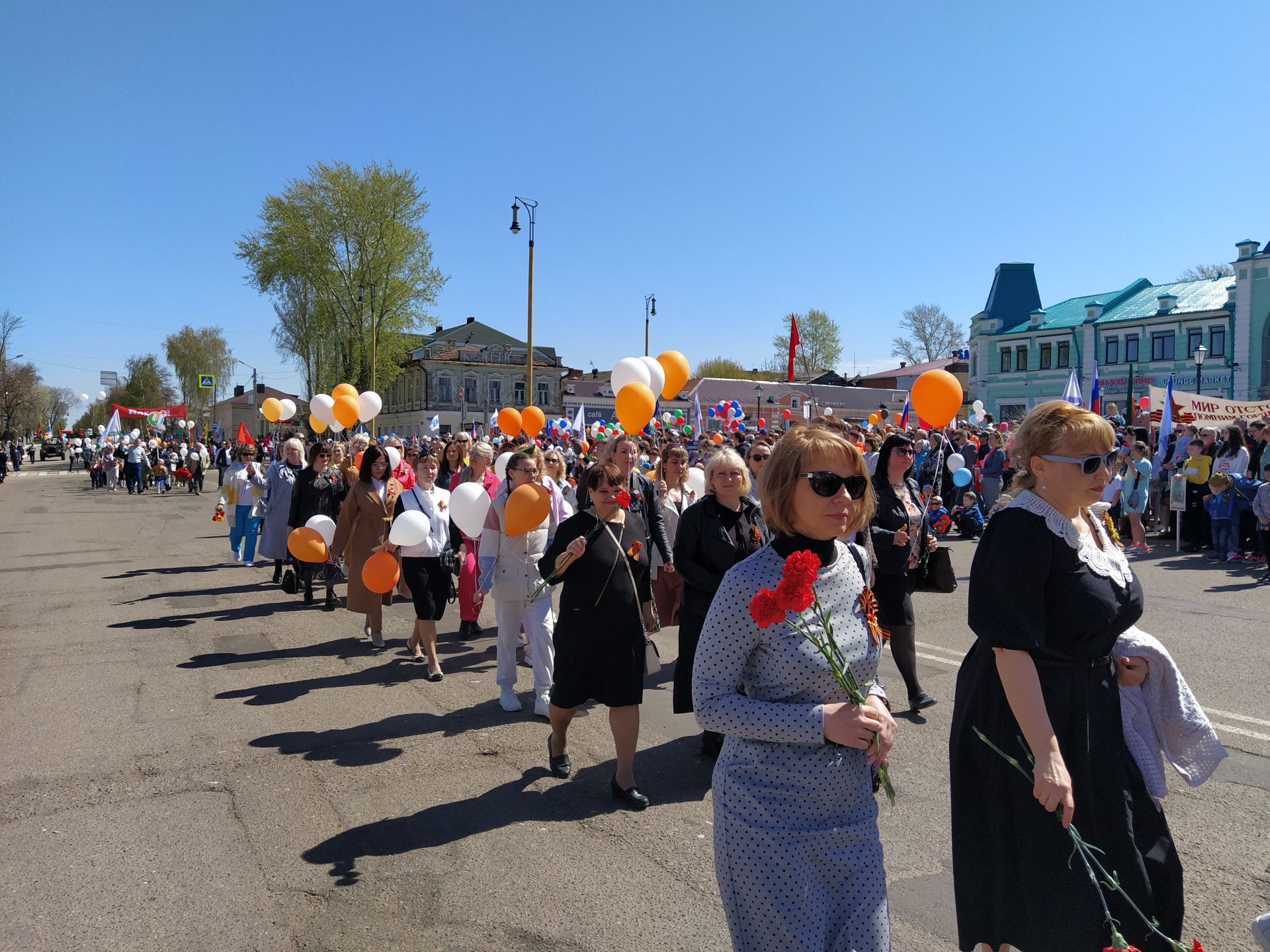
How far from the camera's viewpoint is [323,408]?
1272 cm

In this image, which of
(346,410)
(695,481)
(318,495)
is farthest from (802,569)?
(346,410)

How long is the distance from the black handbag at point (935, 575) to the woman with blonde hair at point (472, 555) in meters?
3.87

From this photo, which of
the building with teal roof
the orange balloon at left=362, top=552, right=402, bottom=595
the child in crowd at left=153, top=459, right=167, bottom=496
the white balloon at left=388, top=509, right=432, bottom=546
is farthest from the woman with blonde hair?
the building with teal roof

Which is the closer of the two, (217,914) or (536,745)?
(217,914)

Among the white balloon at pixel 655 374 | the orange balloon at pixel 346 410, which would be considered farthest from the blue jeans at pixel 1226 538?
the orange balloon at pixel 346 410

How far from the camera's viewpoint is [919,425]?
1043 inches

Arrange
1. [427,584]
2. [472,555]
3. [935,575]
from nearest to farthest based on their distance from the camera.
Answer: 1. [935,575]
2. [427,584]
3. [472,555]

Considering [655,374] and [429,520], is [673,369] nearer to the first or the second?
[655,374]

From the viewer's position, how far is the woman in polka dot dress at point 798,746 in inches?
80.2

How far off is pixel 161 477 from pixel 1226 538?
33.1m

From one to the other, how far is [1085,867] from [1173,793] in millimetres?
2673

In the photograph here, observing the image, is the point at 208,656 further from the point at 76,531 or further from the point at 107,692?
the point at 76,531

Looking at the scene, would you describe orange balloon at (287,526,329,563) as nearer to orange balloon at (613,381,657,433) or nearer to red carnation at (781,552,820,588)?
orange balloon at (613,381,657,433)

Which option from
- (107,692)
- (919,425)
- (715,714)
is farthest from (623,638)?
(919,425)
